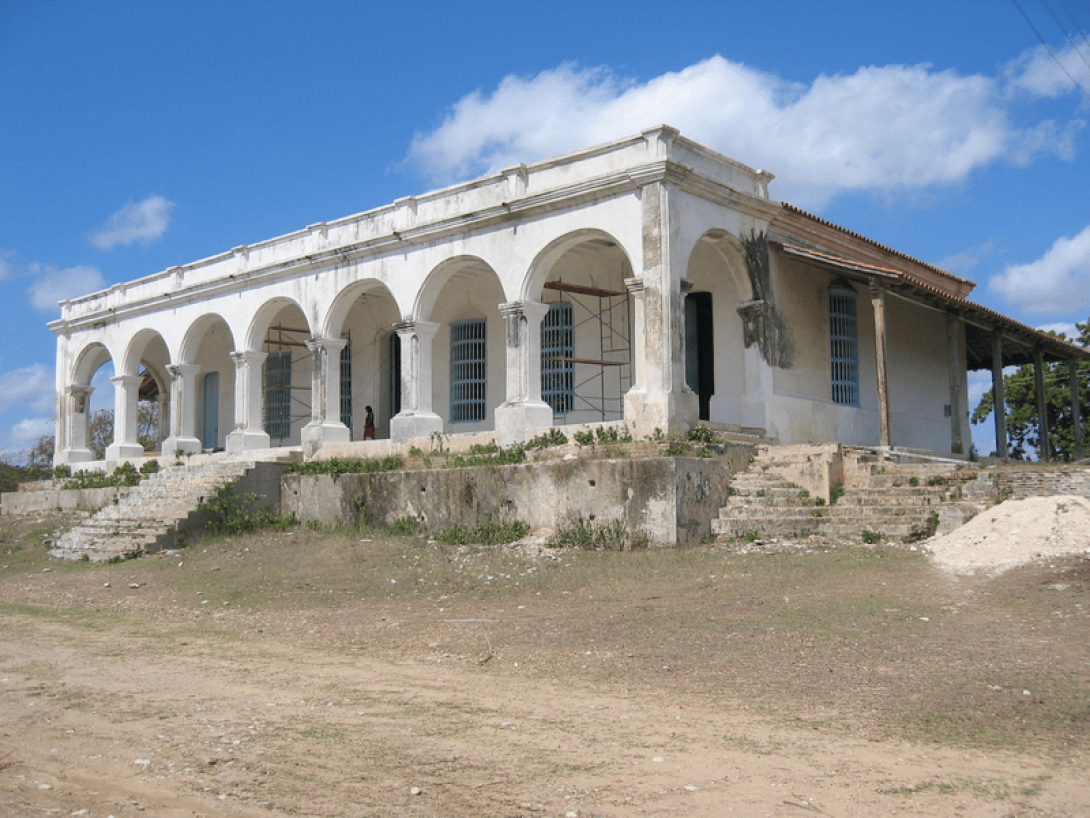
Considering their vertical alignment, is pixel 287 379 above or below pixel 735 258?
below

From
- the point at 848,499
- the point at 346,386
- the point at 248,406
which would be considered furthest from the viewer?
the point at 346,386

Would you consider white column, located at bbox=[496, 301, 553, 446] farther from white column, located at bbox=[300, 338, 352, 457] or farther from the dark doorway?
white column, located at bbox=[300, 338, 352, 457]

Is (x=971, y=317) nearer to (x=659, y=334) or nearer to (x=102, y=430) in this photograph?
(x=659, y=334)

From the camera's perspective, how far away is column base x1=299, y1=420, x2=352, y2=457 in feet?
52.0

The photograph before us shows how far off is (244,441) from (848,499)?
10.7 m

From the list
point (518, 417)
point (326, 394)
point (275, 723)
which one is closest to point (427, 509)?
point (518, 417)

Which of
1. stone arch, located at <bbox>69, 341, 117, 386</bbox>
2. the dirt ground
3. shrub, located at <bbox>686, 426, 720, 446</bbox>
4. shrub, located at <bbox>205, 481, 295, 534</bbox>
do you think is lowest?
the dirt ground

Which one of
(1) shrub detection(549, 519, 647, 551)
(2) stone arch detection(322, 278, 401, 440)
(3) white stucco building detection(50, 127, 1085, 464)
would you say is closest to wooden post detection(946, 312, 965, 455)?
(3) white stucco building detection(50, 127, 1085, 464)

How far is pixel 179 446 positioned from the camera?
61.0 ft

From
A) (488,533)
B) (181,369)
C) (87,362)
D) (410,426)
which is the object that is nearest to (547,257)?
(410,426)

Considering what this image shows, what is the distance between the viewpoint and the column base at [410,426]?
14586 mm

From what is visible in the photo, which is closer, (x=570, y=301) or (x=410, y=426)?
(x=410, y=426)

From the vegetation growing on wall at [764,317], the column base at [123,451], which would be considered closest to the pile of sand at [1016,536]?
the vegetation growing on wall at [764,317]

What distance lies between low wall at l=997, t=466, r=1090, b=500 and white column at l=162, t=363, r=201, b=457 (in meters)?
14.5
